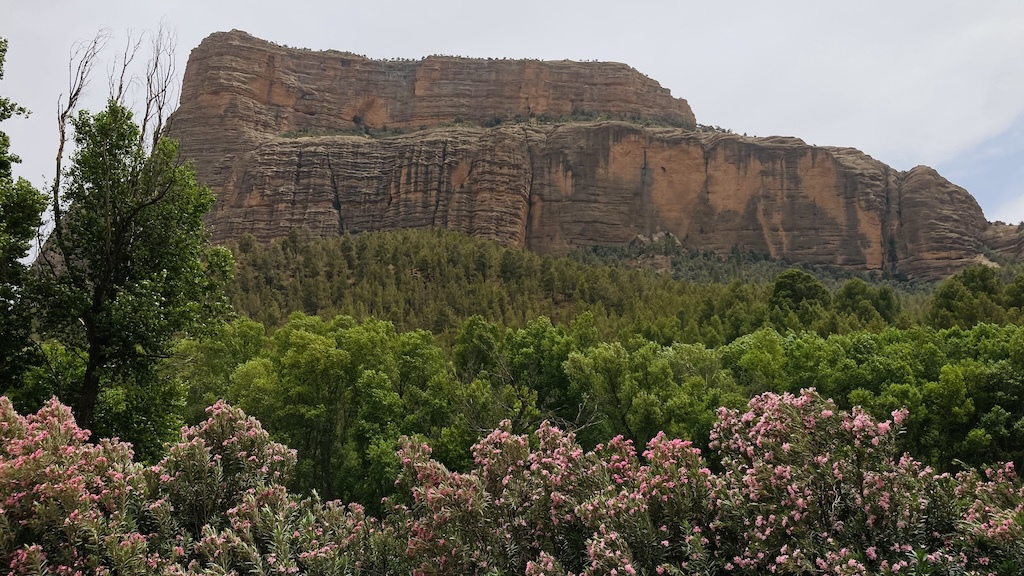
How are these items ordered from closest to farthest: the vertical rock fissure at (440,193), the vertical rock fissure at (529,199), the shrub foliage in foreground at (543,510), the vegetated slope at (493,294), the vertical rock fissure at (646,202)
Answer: the shrub foliage in foreground at (543,510) → the vegetated slope at (493,294) → the vertical rock fissure at (440,193) → the vertical rock fissure at (529,199) → the vertical rock fissure at (646,202)

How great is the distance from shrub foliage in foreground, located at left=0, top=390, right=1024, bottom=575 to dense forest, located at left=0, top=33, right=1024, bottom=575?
37 millimetres

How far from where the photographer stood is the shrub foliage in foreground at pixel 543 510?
847 cm

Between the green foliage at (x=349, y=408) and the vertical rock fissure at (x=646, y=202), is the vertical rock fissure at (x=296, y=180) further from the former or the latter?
the green foliage at (x=349, y=408)

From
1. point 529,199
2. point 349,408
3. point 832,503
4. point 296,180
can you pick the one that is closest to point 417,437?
point 349,408

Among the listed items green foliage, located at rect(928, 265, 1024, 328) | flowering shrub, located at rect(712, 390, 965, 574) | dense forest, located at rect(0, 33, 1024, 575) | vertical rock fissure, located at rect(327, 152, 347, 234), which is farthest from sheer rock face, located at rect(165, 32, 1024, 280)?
flowering shrub, located at rect(712, 390, 965, 574)

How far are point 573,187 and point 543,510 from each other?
125 metres

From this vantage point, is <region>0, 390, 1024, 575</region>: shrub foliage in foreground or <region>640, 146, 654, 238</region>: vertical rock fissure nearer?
<region>0, 390, 1024, 575</region>: shrub foliage in foreground

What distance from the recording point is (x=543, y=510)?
10.4 meters

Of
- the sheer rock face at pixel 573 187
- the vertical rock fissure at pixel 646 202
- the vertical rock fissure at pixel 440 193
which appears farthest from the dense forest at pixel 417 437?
the vertical rock fissure at pixel 646 202

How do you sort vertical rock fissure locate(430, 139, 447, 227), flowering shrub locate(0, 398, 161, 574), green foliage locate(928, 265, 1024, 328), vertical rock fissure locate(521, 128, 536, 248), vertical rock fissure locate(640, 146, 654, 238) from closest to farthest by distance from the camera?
flowering shrub locate(0, 398, 161, 574), green foliage locate(928, 265, 1024, 328), vertical rock fissure locate(430, 139, 447, 227), vertical rock fissure locate(521, 128, 536, 248), vertical rock fissure locate(640, 146, 654, 238)

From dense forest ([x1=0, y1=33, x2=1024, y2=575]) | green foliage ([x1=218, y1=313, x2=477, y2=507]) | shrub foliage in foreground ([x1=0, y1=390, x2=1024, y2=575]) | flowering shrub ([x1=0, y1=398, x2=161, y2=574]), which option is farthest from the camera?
green foliage ([x1=218, y1=313, x2=477, y2=507])

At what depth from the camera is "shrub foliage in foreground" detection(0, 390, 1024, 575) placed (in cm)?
847

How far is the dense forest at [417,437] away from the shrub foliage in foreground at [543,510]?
0.04 meters

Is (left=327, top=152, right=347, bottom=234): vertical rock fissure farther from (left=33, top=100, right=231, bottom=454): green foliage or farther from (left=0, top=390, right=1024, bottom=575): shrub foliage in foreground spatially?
(left=0, top=390, right=1024, bottom=575): shrub foliage in foreground
